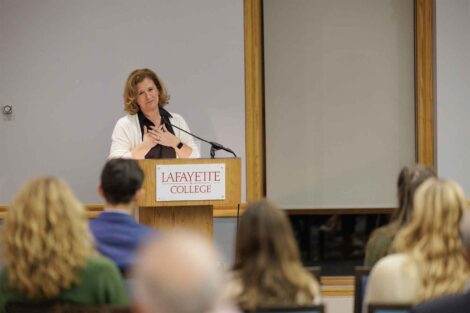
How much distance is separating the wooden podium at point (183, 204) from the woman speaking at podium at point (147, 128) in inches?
20.6

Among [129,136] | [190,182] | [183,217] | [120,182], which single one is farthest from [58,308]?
[129,136]

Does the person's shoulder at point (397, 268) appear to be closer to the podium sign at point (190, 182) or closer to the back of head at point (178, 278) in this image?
the back of head at point (178, 278)

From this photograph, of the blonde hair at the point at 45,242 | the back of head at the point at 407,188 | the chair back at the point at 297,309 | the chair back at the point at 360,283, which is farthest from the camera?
the back of head at the point at 407,188

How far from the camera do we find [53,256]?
3.04m

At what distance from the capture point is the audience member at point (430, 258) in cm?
321

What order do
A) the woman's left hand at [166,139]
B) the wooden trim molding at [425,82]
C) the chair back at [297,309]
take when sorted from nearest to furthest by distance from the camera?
the chair back at [297,309] < the woman's left hand at [166,139] < the wooden trim molding at [425,82]

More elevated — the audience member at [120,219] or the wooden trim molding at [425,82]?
the wooden trim molding at [425,82]

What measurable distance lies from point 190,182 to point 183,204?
6.2 inches

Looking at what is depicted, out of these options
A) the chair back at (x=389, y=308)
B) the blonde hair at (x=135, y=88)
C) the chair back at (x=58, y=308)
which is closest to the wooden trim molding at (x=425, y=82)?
the blonde hair at (x=135, y=88)

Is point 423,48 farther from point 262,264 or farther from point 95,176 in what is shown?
point 262,264

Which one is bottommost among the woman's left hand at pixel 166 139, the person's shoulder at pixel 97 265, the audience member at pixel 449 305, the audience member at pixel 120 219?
the audience member at pixel 449 305

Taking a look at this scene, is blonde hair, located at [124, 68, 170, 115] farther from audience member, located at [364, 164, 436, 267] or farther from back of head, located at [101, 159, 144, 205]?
audience member, located at [364, 164, 436, 267]

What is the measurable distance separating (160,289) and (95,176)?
6.21m

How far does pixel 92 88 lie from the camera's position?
305 inches
